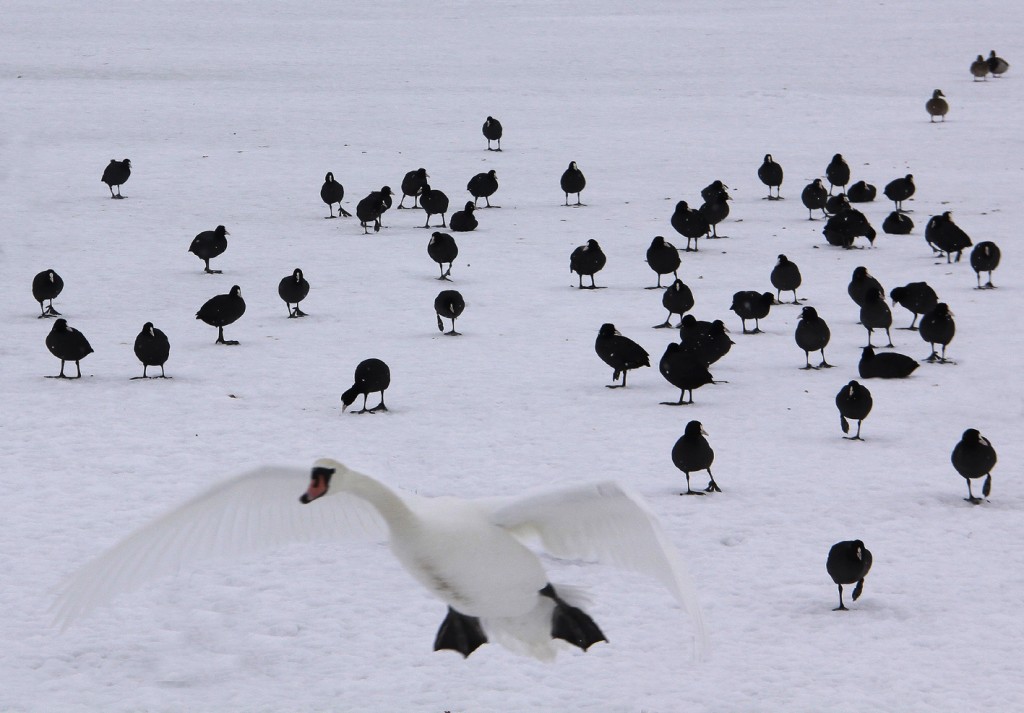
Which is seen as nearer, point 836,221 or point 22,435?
point 22,435

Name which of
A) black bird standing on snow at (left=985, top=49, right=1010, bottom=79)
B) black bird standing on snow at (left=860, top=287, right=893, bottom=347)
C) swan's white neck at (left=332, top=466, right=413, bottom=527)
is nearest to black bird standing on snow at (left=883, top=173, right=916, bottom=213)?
black bird standing on snow at (left=860, top=287, right=893, bottom=347)

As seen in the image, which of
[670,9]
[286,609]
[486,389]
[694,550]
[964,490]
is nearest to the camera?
[286,609]

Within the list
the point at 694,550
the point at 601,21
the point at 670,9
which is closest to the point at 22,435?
the point at 694,550

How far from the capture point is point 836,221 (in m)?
14.8

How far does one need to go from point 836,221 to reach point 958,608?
912cm

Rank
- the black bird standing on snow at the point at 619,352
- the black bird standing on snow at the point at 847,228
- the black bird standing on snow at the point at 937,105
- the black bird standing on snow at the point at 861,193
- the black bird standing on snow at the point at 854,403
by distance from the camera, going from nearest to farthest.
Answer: the black bird standing on snow at the point at 854,403
the black bird standing on snow at the point at 619,352
the black bird standing on snow at the point at 847,228
the black bird standing on snow at the point at 861,193
the black bird standing on snow at the point at 937,105

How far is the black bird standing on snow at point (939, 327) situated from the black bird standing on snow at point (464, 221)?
648cm

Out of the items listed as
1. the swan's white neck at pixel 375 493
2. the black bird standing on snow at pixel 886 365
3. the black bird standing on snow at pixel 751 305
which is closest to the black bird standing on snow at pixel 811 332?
the black bird standing on snow at pixel 886 365

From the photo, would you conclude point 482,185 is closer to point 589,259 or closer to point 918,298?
point 589,259

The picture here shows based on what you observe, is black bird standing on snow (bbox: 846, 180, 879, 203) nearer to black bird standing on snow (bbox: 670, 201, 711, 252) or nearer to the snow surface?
the snow surface

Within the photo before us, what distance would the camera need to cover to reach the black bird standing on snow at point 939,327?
10336 mm

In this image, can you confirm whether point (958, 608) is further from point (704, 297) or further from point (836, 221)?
point (836, 221)

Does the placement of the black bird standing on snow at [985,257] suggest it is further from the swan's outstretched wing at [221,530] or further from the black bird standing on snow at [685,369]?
the swan's outstretched wing at [221,530]

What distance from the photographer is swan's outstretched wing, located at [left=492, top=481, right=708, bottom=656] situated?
147 inches
